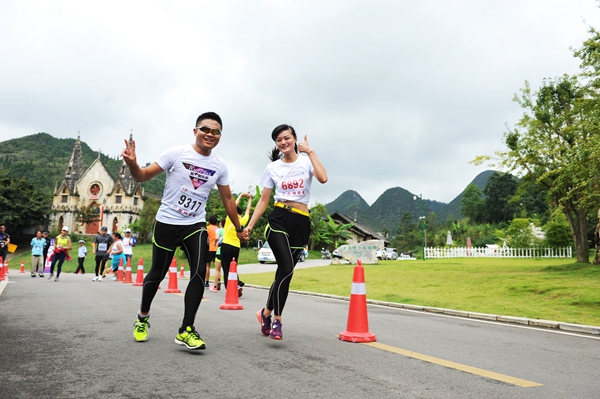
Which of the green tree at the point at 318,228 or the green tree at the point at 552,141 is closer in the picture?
the green tree at the point at 552,141

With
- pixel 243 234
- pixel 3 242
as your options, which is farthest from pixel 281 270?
pixel 3 242

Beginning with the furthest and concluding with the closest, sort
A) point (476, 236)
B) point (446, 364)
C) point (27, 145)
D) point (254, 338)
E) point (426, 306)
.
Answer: point (27, 145), point (476, 236), point (426, 306), point (254, 338), point (446, 364)

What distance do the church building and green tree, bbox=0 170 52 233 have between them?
30.1 ft

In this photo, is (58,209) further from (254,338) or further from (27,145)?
(27,145)

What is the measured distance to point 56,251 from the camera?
17125mm

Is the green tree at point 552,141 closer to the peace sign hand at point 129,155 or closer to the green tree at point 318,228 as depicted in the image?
the peace sign hand at point 129,155

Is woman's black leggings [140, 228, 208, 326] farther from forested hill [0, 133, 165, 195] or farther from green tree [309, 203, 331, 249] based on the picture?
forested hill [0, 133, 165, 195]

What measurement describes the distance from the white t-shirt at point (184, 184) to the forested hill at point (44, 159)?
364ft

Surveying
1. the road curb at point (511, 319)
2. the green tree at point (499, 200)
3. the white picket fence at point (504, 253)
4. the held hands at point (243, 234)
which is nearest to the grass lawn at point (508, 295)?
the road curb at point (511, 319)

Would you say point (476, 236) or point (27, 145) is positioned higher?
point (27, 145)

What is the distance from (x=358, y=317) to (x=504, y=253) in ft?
131

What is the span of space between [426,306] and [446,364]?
571cm

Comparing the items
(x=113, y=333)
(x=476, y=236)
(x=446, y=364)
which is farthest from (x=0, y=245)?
(x=476, y=236)

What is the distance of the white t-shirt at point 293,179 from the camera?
5.10 meters
